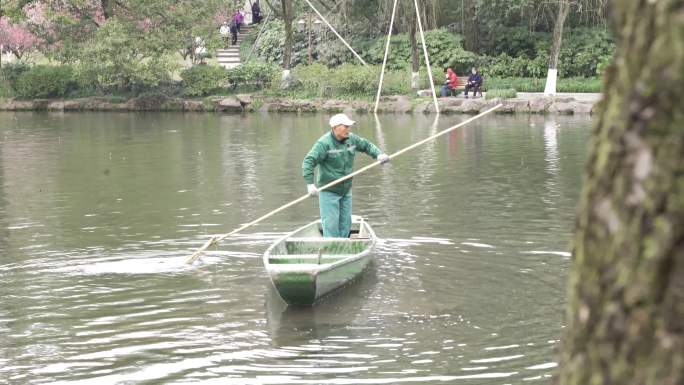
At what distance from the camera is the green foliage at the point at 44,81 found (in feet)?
133

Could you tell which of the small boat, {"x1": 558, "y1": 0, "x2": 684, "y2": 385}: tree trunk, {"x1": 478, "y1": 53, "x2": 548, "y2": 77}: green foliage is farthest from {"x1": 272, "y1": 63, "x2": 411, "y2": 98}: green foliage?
{"x1": 558, "y1": 0, "x2": 684, "y2": 385}: tree trunk

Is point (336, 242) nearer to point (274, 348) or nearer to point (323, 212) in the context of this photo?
point (323, 212)

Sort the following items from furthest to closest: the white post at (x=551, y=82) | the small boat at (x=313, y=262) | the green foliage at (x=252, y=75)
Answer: the green foliage at (x=252, y=75) < the white post at (x=551, y=82) < the small boat at (x=313, y=262)

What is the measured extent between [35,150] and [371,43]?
2015 centimetres

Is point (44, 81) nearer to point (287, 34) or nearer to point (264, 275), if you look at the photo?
point (287, 34)

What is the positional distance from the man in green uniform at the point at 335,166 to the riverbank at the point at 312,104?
1777 cm

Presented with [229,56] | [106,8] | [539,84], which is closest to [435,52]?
[539,84]

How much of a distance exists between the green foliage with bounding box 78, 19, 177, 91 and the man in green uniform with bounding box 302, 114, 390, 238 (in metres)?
27.7

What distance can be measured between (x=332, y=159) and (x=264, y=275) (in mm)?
1447

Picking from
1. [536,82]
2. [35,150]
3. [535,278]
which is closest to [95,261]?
[535,278]

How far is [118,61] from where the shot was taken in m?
37.9

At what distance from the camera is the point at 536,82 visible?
36781 millimetres

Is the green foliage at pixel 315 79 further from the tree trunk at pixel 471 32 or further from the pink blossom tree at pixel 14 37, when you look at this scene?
the pink blossom tree at pixel 14 37

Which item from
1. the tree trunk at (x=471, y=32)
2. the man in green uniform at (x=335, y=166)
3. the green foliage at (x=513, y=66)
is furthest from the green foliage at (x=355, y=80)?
the man in green uniform at (x=335, y=166)
